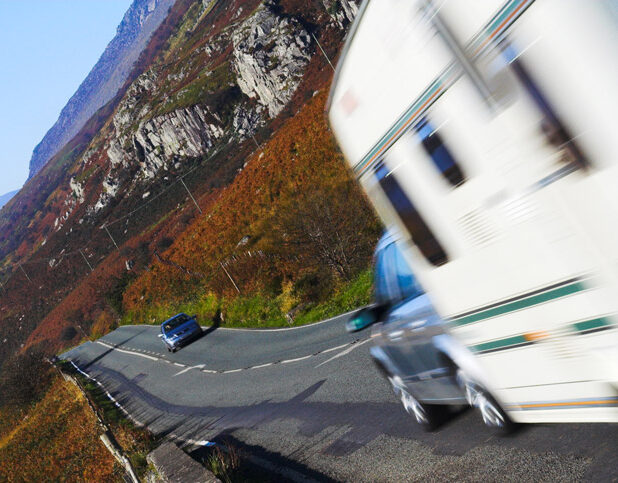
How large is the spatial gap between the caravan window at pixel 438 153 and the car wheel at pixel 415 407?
3.10m

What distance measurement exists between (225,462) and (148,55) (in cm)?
19857

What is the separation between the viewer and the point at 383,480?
5.52 metres

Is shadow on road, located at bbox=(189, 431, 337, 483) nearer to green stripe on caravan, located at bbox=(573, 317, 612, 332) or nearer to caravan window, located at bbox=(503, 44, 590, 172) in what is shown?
green stripe on caravan, located at bbox=(573, 317, 612, 332)

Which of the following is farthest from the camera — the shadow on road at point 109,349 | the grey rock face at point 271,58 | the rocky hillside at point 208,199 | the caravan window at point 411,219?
the grey rock face at point 271,58

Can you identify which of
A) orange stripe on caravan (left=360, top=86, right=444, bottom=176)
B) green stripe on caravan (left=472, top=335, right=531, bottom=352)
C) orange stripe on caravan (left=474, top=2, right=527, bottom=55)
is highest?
orange stripe on caravan (left=474, top=2, right=527, bottom=55)

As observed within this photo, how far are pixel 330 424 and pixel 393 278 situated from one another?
10.4 feet

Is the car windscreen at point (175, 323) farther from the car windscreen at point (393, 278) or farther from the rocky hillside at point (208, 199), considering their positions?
the car windscreen at point (393, 278)

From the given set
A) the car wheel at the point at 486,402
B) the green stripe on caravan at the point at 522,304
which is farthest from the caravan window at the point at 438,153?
the car wheel at the point at 486,402

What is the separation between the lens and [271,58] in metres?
76.6

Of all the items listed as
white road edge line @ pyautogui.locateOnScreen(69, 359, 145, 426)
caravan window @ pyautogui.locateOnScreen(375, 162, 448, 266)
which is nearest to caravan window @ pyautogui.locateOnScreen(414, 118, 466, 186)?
caravan window @ pyautogui.locateOnScreen(375, 162, 448, 266)

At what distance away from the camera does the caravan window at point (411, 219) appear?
14.1 feet

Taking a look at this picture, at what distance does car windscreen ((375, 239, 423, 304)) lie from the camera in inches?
217

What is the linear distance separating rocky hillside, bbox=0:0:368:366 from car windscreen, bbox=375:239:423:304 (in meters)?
11.3

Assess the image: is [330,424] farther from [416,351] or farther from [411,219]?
[411,219]
